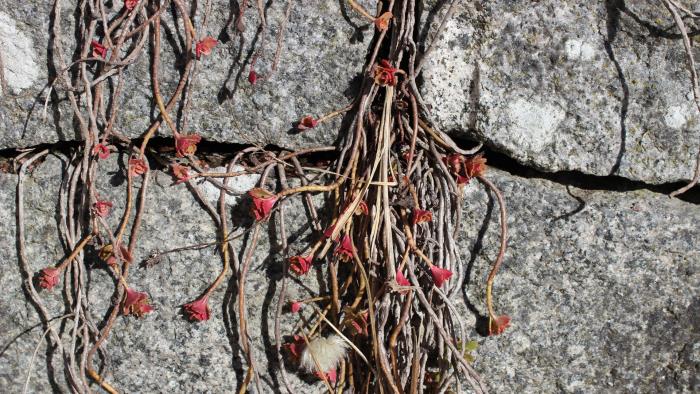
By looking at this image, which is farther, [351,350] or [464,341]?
[351,350]

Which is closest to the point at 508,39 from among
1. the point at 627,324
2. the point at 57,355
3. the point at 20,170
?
the point at 627,324

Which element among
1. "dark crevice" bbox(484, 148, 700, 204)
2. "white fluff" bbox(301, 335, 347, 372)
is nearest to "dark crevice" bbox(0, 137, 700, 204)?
"dark crevice" bbox(484, 148, 700, 204)

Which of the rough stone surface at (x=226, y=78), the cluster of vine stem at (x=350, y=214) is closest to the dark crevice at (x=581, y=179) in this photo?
the cluster of vine stem at (x=350, y=214)

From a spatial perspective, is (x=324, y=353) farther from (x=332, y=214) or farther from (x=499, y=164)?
(x=499, y=164)

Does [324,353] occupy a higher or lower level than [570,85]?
lower

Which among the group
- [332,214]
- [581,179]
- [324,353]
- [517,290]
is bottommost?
[324,353]

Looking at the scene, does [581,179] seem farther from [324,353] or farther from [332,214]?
[324,353]

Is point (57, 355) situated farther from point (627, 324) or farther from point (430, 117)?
point (627, 324)

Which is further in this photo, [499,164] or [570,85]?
[499,164]

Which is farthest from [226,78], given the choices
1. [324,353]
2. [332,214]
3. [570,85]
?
[570,85]
